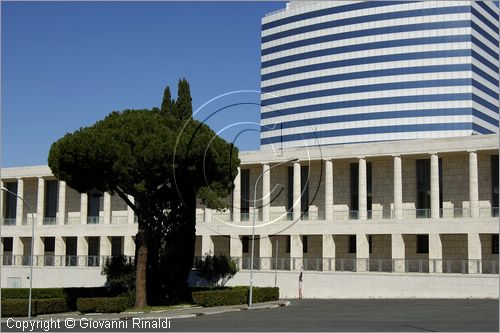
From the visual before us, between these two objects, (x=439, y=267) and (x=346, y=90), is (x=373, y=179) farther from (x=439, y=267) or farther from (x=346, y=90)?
(x=346, y=90)

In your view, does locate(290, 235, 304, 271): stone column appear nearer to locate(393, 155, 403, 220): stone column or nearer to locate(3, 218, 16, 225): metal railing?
locate(393, 155, 403, 220): stone column

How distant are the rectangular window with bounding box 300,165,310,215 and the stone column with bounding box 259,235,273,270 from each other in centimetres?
356

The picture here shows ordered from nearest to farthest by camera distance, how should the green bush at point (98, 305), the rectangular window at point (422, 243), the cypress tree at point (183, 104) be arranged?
the green bush at point (98, 305), the cypress tree at point (183, 104), the rectangular window at point (422, 243)

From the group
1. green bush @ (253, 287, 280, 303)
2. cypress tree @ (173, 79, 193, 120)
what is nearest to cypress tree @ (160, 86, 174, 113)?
cypress tree @ (173, 79, 193, 120)

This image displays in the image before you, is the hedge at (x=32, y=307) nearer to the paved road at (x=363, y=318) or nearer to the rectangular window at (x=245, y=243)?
the paved road at (x=363, y=318)

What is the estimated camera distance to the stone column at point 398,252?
163 feet

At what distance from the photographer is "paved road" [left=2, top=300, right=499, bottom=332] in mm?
26719

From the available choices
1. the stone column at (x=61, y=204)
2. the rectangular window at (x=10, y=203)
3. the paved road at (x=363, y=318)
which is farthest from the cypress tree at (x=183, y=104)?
the rectangular window at (x=10, y=203)

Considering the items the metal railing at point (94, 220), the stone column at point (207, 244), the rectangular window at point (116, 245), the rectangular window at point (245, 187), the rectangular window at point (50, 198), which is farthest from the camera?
the rectangular window at point (50, 198)

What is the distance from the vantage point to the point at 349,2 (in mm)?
120562

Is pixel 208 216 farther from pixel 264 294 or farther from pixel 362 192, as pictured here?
pixel 264 294

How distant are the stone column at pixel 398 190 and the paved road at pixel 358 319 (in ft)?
37.5

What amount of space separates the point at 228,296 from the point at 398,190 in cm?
1680

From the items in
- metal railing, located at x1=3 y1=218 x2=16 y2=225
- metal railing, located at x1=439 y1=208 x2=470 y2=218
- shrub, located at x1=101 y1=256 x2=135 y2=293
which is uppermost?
metal railing, located at x1=439 y1=208 x2=470 y2=218
